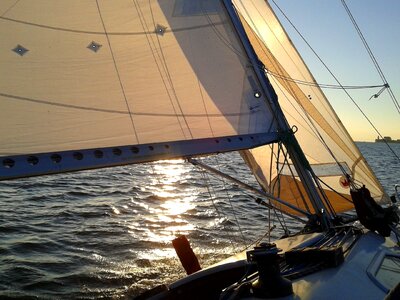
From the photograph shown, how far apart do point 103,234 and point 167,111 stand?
710cm

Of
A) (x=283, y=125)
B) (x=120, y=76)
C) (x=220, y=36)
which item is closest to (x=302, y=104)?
(x=283, y=125)

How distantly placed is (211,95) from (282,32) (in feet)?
8.17

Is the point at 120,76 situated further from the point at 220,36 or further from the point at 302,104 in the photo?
the point at 302,104

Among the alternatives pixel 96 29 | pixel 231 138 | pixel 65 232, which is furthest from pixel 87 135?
pixel 65 232

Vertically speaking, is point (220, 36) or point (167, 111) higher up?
point (220, 36)

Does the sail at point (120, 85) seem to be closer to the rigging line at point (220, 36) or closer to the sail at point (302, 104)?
the rigging line at point (220, 36)

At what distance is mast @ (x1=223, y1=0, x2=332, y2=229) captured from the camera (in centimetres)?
483

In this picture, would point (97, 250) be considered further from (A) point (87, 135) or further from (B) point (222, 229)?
(A) point (87, 135)

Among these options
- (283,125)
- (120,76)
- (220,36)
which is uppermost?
(220,36)

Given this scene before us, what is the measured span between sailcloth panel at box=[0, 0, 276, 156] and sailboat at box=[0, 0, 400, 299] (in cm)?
1

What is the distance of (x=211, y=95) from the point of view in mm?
4562

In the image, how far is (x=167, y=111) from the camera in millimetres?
4133

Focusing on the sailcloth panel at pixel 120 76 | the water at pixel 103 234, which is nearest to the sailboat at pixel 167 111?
the sailcloth panel at pixel 120 76

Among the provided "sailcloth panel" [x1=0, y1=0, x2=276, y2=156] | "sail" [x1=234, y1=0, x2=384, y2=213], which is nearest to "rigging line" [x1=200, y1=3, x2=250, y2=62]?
"sailcloth panel" [x1=0, y1=0, x2=276, y2=156]
